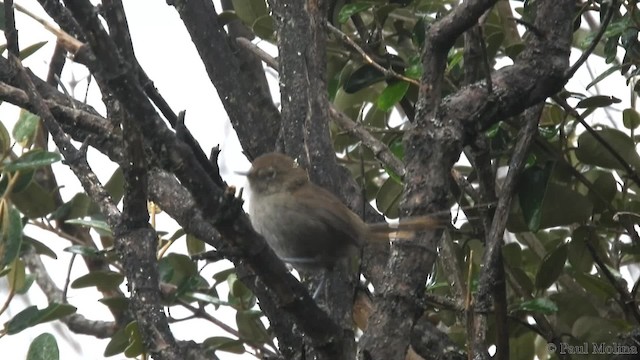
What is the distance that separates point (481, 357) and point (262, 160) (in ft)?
2.55

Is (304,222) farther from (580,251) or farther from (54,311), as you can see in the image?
(580,251)

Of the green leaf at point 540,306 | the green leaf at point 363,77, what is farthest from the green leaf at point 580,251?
the green leaf at point 363,77

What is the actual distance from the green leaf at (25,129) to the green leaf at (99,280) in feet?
1.52

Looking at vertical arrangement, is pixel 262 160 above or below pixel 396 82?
below

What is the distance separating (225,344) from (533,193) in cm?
103

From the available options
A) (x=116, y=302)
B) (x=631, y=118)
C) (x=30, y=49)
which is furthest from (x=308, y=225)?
(x=631, y=118)

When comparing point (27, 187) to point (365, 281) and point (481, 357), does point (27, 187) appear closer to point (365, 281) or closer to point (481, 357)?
point (365, 281)

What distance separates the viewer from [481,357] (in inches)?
82.5

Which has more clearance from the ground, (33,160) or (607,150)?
(607,150)

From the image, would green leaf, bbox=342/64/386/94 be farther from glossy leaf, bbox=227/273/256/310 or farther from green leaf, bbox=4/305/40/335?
green leaf, bbox=4/305/40/335

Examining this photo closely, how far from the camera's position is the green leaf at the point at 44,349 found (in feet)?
7.66

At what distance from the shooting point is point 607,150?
9.25 ft

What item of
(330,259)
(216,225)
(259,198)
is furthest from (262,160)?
(216,225)

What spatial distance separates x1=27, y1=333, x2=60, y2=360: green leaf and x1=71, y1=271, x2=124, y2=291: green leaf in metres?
0.52
